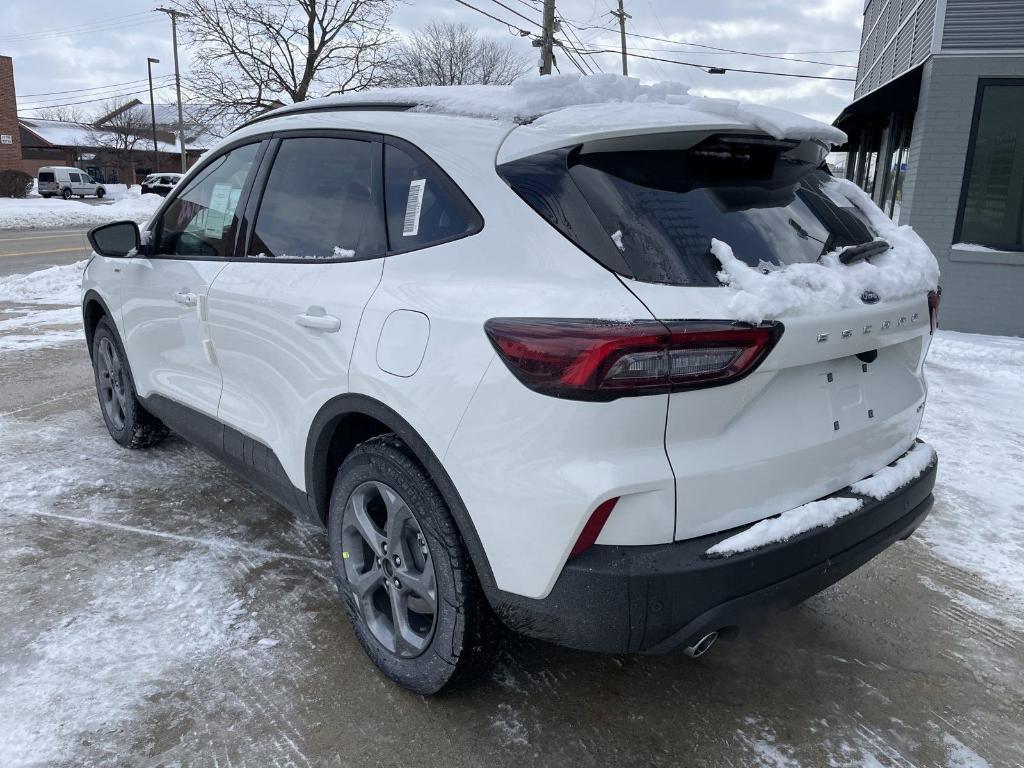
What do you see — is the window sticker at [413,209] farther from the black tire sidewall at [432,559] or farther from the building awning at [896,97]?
the building awning at [896,97]

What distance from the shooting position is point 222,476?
4.30 meters

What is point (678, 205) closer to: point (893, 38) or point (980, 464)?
point (980, 464)

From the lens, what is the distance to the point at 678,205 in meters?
2.05

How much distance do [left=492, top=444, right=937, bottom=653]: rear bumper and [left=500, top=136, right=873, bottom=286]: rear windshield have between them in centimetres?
69

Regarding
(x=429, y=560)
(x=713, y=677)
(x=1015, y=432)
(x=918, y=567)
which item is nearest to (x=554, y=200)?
(x=429, y=560)

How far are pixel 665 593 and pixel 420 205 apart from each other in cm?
137

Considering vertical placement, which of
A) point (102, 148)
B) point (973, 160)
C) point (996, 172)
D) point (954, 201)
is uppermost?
point (102, 148)

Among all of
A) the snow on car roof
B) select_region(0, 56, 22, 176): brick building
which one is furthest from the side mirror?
select_region(0, 56, 22, 176): brick building

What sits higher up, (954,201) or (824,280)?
(954,201)

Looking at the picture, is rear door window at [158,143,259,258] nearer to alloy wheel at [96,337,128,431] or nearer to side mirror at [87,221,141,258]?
side mirror at [87,221,141,258]

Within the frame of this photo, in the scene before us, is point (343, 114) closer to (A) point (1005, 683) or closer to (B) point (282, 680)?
(B) point (282, 680)

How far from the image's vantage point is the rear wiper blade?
227 cm

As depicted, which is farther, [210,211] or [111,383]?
[111,383]

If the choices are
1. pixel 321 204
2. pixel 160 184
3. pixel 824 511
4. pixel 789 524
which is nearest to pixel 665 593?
pixel 789 524
